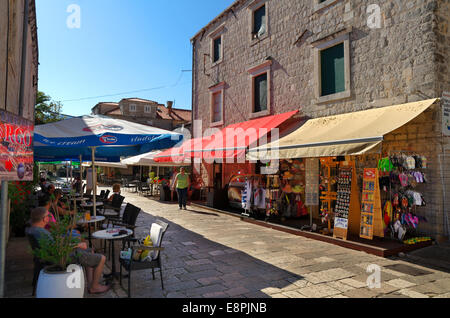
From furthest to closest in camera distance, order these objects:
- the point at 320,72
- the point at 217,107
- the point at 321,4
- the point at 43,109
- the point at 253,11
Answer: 1. the point at 43,109
2. the point at 217,107
3. the point at 253,11
4. the point at 320,72
5. the point at 321,4

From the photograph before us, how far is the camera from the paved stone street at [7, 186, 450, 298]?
414 cm

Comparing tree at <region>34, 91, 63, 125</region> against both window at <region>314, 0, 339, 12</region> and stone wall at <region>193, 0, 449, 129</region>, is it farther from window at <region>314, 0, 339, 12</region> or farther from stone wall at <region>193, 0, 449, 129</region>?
window at <region>314, 0, 339, 12</region>

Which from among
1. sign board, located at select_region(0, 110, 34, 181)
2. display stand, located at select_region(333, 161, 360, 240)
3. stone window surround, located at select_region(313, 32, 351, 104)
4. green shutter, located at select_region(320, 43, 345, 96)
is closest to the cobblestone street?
display stand, located at select_region(333, 161, 360, 240)

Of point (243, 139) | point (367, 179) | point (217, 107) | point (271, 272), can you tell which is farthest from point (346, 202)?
point (217, 107)

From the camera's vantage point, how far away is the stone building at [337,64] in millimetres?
6602

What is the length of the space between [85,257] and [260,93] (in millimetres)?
9616

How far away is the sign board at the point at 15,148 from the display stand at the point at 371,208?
645cm

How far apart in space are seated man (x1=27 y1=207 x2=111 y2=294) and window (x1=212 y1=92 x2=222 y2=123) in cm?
1104

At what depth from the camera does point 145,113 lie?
126ft

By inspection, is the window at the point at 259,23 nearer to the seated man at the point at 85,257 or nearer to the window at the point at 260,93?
the window at the point at 260,93

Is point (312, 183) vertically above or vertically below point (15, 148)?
below

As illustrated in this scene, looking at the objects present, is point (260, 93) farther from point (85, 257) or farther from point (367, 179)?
point (85, 257)

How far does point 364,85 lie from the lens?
26.5ft

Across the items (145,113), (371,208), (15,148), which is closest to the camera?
(15,148)
